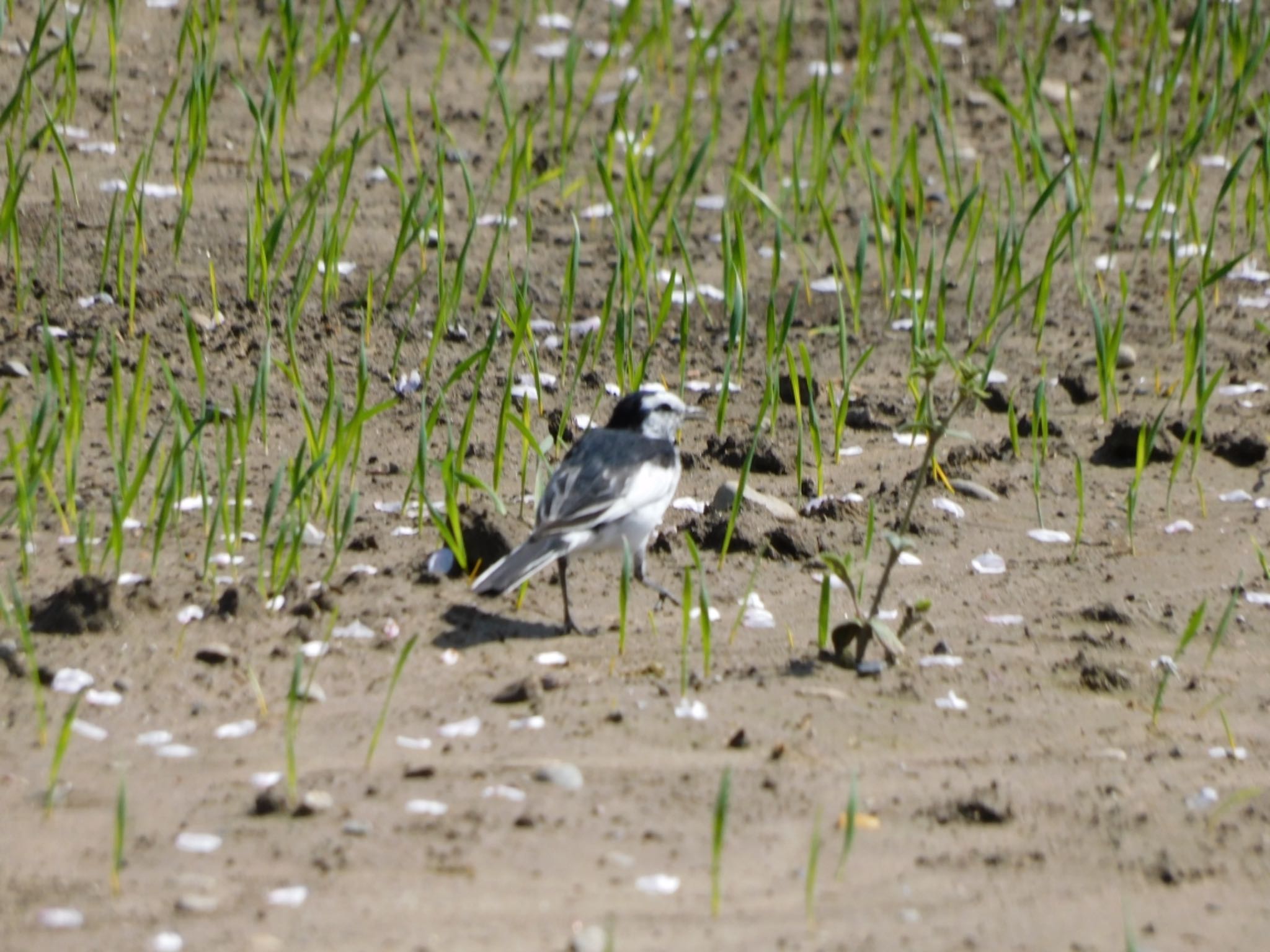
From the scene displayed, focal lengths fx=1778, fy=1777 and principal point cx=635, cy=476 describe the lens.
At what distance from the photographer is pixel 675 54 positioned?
9.52m

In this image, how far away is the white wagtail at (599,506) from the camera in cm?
499

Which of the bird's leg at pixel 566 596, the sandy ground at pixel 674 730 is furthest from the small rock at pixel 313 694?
the bird's leg at pixel 566 596

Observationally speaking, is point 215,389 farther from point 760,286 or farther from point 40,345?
point 760,286

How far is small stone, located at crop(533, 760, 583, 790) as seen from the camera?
4.02 m

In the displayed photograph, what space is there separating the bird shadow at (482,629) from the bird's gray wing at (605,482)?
0.28 meters

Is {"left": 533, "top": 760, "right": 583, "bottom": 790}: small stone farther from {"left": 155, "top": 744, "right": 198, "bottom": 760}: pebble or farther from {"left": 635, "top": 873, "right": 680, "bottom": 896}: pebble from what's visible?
{"left": 155, "top": 744, "right": 198, "bottom": 760}: pebble

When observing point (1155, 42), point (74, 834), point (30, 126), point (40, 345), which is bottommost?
point (74, 834)

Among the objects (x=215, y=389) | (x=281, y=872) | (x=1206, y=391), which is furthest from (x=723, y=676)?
(x=215, y=389)

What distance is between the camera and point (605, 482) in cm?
518

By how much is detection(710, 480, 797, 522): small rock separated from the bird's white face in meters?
0.25

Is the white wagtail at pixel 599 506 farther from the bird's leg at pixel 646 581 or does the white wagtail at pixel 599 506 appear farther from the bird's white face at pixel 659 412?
the bird's white face at pixel 659 412

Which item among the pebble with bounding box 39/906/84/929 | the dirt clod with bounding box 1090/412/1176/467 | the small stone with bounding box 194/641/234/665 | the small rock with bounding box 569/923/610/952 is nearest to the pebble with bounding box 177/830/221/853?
the pebble with bounding box 39/906/84/929

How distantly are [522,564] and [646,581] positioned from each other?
1.79 feet

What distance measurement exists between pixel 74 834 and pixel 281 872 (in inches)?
19.1
